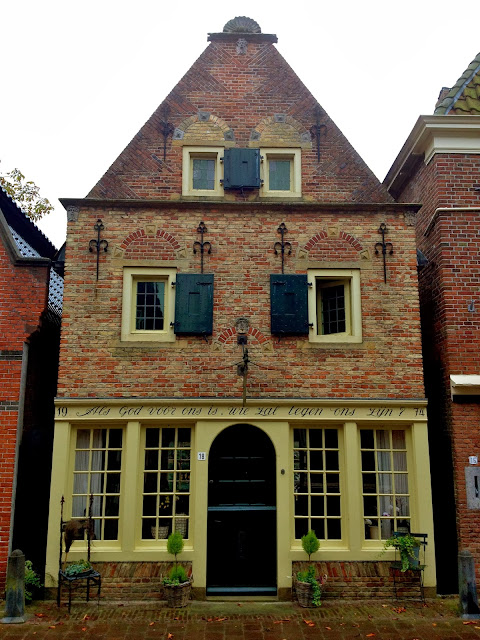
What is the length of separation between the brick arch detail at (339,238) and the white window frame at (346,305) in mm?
465

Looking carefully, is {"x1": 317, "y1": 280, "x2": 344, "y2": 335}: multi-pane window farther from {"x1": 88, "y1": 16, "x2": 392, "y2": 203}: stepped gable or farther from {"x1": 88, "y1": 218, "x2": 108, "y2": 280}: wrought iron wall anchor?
{"x1": 88, "y1": 218, "x2": 108, "y2": 280}: wrought iron wall anchor

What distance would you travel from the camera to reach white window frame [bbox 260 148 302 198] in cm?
1077

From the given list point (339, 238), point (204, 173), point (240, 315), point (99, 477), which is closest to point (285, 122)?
point (204, 173)

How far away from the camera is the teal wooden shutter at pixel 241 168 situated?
10578mm

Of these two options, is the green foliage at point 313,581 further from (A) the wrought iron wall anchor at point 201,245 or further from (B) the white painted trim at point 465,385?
(A) the wrought iron wall anchor at point 201,245

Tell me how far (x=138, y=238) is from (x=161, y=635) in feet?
21.8

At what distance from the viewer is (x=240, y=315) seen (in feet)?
33.0

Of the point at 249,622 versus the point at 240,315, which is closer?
the point at 249,622

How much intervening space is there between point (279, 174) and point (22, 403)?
21.8ft

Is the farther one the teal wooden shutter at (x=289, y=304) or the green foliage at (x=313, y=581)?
the teal wooden shutter at (x=289, y=304)

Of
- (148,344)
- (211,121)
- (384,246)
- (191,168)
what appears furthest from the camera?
(211,121)

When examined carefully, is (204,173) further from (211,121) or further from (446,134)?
(446,134)

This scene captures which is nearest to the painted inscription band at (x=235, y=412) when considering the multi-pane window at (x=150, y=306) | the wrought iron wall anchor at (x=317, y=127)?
the multi-pane window at (x=150, y=306)

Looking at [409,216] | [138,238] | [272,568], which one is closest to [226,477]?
[272,568]
